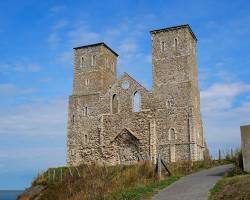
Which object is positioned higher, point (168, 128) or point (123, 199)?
point (168, 128)

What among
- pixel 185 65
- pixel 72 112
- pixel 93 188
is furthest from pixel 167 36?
pixel 93 188

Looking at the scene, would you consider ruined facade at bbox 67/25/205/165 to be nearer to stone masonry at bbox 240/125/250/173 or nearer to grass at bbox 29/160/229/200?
grass at bbox 29/160/229/200

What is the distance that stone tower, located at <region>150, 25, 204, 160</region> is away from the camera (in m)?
34.6

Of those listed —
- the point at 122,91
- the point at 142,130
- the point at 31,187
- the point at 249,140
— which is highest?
the point at 122,91

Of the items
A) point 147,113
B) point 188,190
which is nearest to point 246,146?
point 188,190

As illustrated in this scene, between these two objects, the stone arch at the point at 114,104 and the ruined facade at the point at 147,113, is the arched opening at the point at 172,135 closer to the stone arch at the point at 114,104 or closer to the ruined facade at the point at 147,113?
the ruined facade at the point at 147,113

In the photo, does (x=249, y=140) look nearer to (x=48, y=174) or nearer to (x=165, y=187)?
(x=165, y=187)

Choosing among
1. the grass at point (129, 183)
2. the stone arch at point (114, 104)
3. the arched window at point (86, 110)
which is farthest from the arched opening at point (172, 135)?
the grass at point (129, 183)

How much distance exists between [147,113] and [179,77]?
4433mm

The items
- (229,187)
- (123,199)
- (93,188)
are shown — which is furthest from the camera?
(93,188)

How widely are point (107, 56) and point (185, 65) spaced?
9.09m

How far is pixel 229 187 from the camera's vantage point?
12.2m

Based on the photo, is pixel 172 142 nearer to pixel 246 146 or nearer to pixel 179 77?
pixel 179 77

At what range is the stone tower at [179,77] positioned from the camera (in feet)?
114
